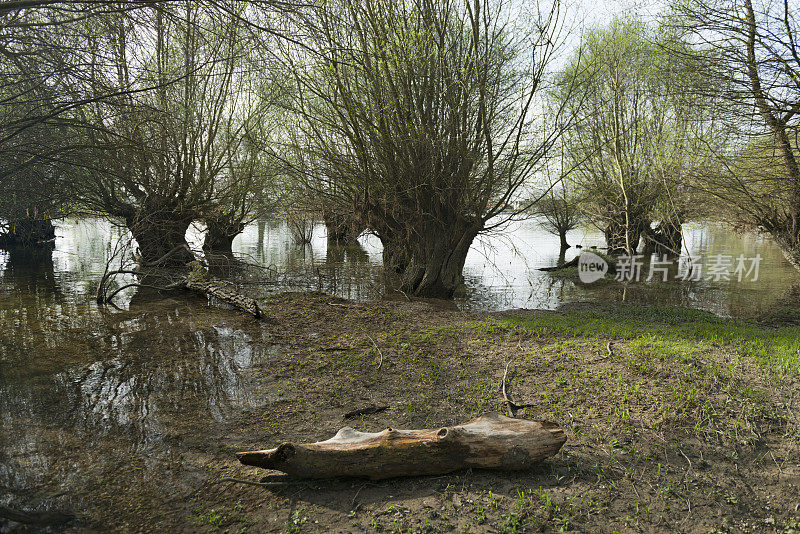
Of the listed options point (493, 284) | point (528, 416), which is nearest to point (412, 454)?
point (528, 416)

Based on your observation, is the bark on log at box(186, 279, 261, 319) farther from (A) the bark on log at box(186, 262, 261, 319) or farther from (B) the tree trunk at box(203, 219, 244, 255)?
(B) the tree trunk at box(203, 219, 244, 255)

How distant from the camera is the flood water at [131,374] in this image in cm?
364

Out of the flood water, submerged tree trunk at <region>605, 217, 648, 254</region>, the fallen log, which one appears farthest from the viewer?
submerged tree trunk at <region>605, 217, 648, 254</region>

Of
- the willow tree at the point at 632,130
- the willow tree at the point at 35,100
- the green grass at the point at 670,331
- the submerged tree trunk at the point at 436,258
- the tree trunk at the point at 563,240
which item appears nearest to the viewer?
the willow tree at the point at 35,100

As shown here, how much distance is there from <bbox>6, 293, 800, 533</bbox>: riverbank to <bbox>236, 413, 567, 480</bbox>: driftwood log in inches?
3.7

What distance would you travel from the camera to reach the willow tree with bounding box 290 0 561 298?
985 centimetres

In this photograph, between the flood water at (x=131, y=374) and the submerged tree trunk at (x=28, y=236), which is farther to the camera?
the submerged tree trunk at (x=28, y=236)

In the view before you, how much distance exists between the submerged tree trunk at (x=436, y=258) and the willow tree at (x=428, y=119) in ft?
0.08

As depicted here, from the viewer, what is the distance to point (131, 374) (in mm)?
6047

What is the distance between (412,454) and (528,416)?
151 cm

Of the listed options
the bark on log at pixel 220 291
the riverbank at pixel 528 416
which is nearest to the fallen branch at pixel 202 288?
the bark on log at pixel 220 291

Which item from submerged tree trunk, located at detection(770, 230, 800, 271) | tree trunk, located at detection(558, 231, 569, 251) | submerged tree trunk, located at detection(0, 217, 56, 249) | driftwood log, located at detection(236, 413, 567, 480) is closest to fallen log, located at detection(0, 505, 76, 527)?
driftwood log, located at detection(236, 413, 567, 480)

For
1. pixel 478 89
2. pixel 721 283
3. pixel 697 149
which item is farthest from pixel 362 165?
pixel 721 283

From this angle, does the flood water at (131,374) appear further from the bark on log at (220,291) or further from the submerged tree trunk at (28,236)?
the submerged tree trunk at (28,236)
